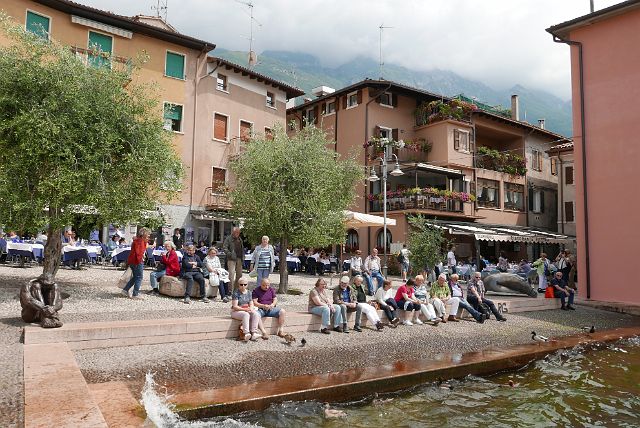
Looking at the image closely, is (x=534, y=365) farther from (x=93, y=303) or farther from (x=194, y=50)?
(x=194, y=50)

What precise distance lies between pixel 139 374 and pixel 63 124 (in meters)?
7.37

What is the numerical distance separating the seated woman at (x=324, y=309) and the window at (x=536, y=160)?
33367 millimetres

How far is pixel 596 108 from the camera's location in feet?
64.4

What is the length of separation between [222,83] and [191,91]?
7.54ft

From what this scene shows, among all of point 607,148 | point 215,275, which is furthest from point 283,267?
point 607,148

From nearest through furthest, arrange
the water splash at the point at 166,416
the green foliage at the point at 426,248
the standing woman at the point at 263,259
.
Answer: the water splash at the point at 166,416 → the standing woman at the point at 263,259 → the green foliage at the point at 426,248

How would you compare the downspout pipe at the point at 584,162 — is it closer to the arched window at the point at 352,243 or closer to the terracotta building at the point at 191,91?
the arched window at the point at 352,243

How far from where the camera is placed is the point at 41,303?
8.92 meters

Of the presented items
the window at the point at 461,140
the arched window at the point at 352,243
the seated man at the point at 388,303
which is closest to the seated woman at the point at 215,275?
the seated man at the point at 388,303

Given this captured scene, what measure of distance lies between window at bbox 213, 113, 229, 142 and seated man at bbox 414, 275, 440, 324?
19.6m

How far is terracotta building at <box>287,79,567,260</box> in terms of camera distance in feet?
107

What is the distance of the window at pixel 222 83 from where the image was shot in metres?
30.3

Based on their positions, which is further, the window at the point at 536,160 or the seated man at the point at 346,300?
the window at the point at 536,160

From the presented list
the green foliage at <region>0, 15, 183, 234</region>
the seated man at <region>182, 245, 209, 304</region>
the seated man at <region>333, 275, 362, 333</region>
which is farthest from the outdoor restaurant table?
the seated man at <region>333, 275, 362, 333</region>
